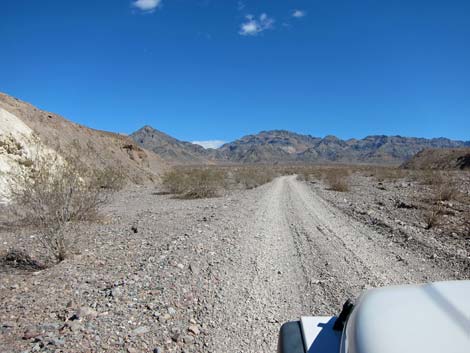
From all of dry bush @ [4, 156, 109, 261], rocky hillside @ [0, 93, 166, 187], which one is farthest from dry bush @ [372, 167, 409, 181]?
dry bush @ [4, 156, 109, 261]

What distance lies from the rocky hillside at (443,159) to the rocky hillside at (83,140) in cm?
6119

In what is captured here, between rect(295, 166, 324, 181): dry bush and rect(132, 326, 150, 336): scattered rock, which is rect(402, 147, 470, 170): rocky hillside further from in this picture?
rect(132, 326, 150, 336): scattered rock

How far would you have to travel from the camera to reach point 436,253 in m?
6.99

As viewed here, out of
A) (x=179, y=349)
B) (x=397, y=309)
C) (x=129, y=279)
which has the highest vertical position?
(x=397, y=309)

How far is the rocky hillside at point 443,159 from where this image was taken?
261 feet

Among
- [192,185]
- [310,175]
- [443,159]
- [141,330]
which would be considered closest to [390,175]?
[310,175]

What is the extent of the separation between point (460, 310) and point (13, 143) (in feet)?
52.9

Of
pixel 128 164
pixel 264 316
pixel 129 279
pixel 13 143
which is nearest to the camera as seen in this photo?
pixel 264 316

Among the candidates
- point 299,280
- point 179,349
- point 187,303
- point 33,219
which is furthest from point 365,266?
point 33,219

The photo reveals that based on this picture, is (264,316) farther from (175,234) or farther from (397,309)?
(175,234)

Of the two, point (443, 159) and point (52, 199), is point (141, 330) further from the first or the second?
point (443, 159)

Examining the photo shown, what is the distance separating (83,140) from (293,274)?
2689 cm

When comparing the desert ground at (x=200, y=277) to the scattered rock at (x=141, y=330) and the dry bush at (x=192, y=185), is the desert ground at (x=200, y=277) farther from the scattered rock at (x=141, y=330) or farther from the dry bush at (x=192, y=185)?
the dry bush at (x=192, y=185)

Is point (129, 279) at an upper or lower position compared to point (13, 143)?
lower
